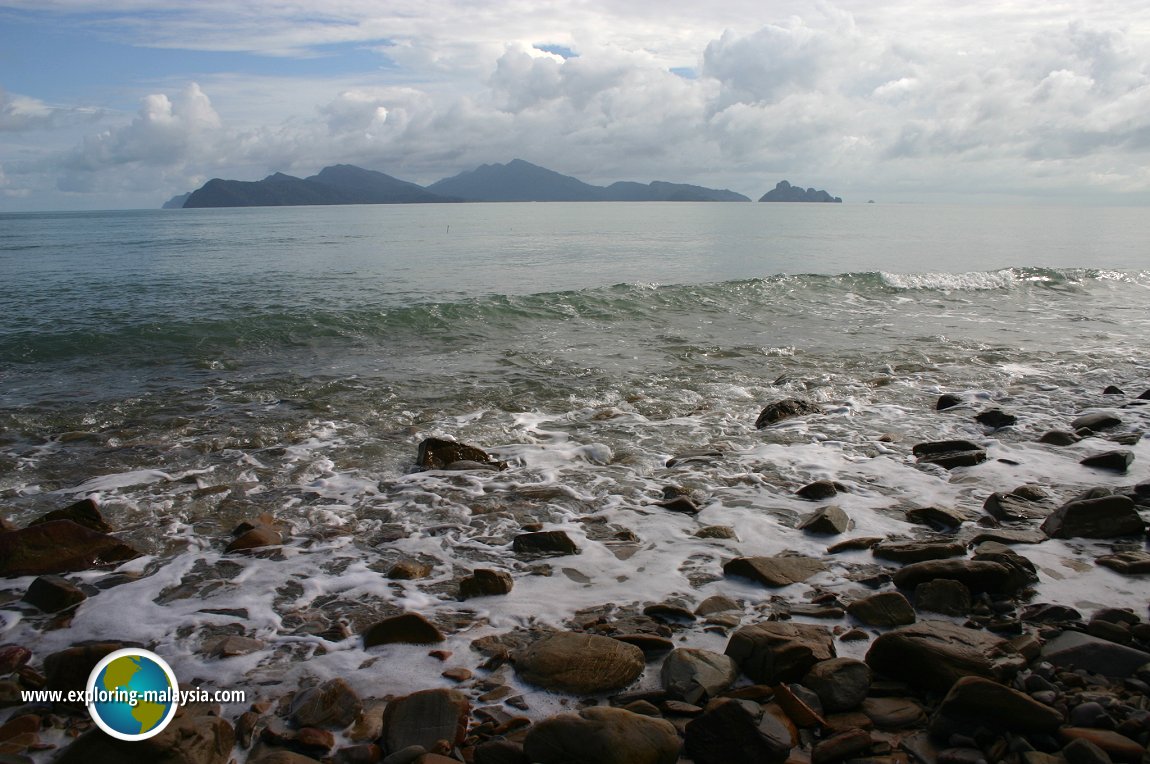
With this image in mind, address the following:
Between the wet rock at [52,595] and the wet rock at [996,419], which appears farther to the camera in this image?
the wet rock at [996,419]

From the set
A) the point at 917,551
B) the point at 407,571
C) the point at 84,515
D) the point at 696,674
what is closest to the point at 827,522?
the point at 917,551

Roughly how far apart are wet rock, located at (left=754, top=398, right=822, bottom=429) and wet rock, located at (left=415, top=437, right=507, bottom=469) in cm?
410

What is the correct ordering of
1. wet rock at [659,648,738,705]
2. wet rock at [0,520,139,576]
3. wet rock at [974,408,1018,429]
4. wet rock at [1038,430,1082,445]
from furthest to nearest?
wet rock at [974,408,1018,429] → wet rock at [1038,430,1082,445] → wet rock at [0,520,139,576] → wet rock at [659,648,738,705]

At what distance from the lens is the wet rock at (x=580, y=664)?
4.21 metres

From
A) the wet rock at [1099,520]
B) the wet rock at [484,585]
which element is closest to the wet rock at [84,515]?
the wet rock at [484,585]

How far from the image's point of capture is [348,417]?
11070mm

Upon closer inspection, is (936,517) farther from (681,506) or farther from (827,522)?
(681,506)

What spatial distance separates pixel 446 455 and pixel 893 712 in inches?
237

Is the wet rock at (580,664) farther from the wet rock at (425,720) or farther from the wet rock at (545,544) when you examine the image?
the wet rock at (545,544)

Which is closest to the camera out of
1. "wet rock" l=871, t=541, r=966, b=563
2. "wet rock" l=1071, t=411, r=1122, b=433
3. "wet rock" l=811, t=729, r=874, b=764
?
"wet rock" l=811, t=729, r=874, b=764

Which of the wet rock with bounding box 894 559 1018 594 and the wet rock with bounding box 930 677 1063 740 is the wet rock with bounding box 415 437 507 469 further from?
the wet rock with bounding box 930 677 1063 740

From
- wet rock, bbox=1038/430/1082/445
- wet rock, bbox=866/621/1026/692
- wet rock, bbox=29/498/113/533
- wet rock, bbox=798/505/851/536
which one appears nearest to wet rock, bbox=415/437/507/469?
wet rock, bbox=29/498/113/533

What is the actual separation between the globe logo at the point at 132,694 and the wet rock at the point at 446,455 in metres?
4.23

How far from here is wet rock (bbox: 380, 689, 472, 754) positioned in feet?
12.2
